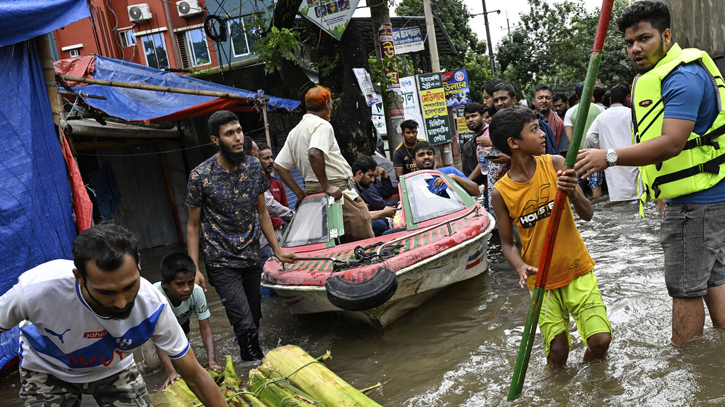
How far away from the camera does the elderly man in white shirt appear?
27.0 feet

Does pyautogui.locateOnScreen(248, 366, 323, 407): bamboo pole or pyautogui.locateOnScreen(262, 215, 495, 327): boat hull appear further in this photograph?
pyautogui.locateOnScreen(262, 215, 495, 327): boat hull

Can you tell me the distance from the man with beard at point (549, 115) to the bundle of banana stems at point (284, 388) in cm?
560

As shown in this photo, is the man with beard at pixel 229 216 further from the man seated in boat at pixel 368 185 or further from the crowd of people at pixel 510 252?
the man seated in boat at pixel 368 185

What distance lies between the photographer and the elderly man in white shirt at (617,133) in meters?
8.23

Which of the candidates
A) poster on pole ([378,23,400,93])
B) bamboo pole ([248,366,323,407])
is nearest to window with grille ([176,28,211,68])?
poster on pole ([378,23,400,93])

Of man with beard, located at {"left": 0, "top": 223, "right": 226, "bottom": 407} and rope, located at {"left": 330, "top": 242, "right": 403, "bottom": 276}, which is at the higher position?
man with beard, located at {"left": 0, "top": 223, "right": 226, "bottom": 407}

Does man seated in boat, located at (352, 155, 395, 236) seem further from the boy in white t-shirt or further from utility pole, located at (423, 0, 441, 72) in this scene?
utility pole, located at (423, 0, 441, 72)

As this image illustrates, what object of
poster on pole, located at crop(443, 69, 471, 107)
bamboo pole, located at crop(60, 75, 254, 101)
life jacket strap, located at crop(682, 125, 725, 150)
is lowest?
life jacket strap, located at crop(682, 125, 725, 150)

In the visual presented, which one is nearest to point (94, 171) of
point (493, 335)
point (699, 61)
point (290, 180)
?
point (290, 180)

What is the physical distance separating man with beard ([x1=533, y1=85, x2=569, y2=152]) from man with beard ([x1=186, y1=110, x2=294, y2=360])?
4.77 metres

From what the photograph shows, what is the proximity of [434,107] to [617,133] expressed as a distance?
706 centimetres

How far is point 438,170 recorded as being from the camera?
7078 mm

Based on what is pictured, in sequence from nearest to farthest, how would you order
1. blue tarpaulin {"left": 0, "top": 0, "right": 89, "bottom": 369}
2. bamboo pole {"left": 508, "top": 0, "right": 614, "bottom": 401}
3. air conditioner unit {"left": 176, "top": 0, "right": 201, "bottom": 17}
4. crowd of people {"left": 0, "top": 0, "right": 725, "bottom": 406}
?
1. crowd of people {"left": 0, "top": 0, "right": 725, "bottom": 406}
2. bamboo pole {"left": 508, "top": 0, "right": 614, "bottom": 401}
3. blue tarpaulin {"left": 0, "top": 0, "right": 89, "bottom": 369}
4. air conditioner unit {"left": 176, "top": 0, "right": 201, "bottom": 17}

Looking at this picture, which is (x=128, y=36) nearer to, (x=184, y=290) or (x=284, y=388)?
(x=184, y=290)
